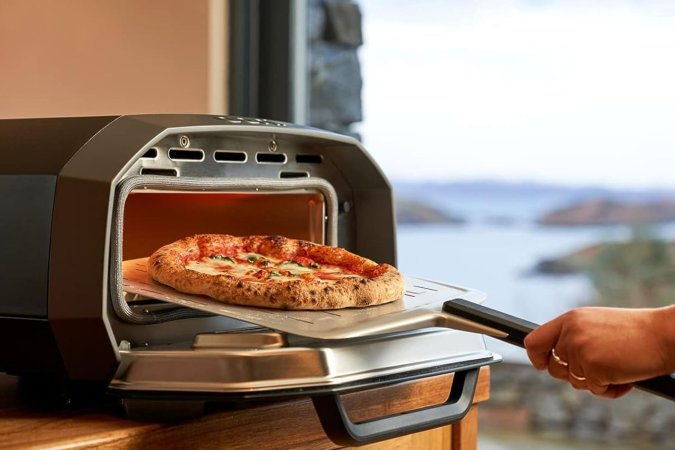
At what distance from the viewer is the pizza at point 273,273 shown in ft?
3.26

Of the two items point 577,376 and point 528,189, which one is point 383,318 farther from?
point 528,189

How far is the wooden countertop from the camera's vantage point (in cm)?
92

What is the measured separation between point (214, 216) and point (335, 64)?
3.56 ft

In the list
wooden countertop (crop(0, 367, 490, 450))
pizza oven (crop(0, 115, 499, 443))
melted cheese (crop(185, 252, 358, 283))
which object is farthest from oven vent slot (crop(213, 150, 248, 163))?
wooden countertop (crop(0, 367, 490, 450))

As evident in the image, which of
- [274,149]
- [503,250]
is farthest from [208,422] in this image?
[503,250]

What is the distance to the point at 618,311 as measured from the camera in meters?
0.96

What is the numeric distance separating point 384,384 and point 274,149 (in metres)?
0.35

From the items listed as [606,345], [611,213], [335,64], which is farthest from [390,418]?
[335,64]

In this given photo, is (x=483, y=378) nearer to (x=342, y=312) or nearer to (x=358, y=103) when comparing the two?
(x=342, y=312)

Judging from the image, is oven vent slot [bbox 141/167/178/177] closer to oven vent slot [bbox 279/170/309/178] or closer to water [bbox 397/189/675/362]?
oven vent slot [bbox 279/170/309/178]

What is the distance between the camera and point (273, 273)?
1108 mm

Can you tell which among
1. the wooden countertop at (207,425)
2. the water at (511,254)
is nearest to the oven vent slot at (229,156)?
the wooden countertop at (207,425)

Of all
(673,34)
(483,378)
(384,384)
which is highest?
(673,34)

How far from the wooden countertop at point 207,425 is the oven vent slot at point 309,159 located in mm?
299
